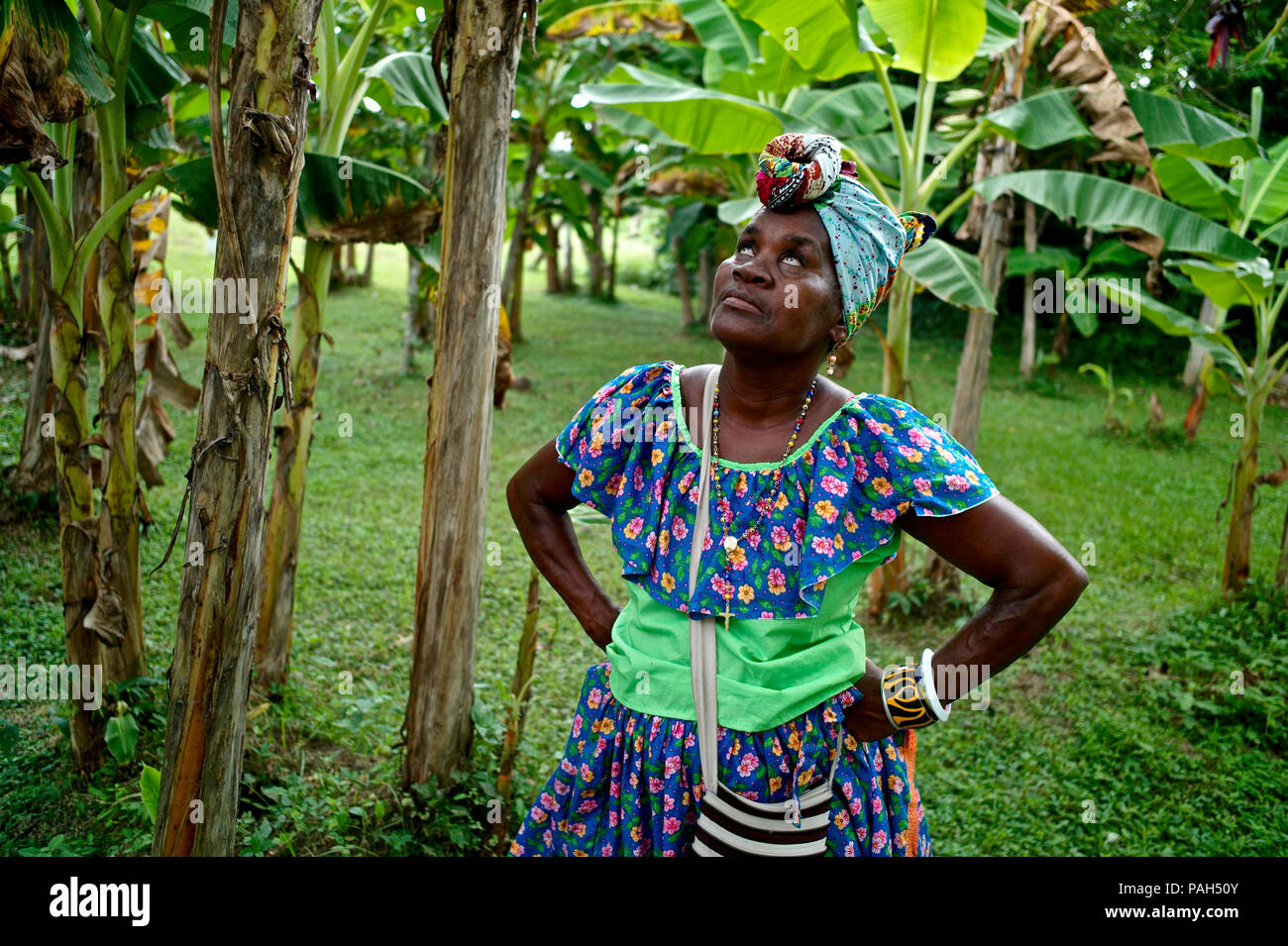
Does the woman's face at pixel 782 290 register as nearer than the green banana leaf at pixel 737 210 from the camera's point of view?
Yes

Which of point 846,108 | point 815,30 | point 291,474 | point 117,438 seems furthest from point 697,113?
point 117,438

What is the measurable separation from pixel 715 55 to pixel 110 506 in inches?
233

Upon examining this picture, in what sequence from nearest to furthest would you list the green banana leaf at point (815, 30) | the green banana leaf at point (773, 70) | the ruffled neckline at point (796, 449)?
1. the ruffled neckline at point (796, 449)
2. the green banana leaf at point (815, 30)
3. the green banana leaf at point (773, 70)

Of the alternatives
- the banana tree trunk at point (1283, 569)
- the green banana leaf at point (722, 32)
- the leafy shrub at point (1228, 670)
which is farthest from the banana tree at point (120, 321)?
the banana tree trunk at point (1283, 569)

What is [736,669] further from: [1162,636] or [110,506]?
[1162,636]

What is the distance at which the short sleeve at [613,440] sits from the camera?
1972mm

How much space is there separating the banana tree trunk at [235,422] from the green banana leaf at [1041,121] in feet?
11.7

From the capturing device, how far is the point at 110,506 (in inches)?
134

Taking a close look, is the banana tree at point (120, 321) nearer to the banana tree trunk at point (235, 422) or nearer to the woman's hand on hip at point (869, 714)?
the banana tree trunk at point (235, 422)

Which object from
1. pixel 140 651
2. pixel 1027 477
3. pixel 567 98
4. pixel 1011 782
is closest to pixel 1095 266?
pixel 1027 477

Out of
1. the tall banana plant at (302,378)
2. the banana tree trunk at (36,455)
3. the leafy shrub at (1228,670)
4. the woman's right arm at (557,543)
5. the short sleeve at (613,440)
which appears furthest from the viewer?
the banana tree trunk at (36,455)

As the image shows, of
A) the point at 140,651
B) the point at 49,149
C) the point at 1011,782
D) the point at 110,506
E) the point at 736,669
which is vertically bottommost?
the point at 1011,782

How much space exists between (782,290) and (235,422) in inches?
41.6

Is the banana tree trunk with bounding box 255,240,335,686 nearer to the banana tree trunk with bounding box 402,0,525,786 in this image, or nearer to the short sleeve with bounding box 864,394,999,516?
the banana tree trunk with bounding box 402,0,525,786
